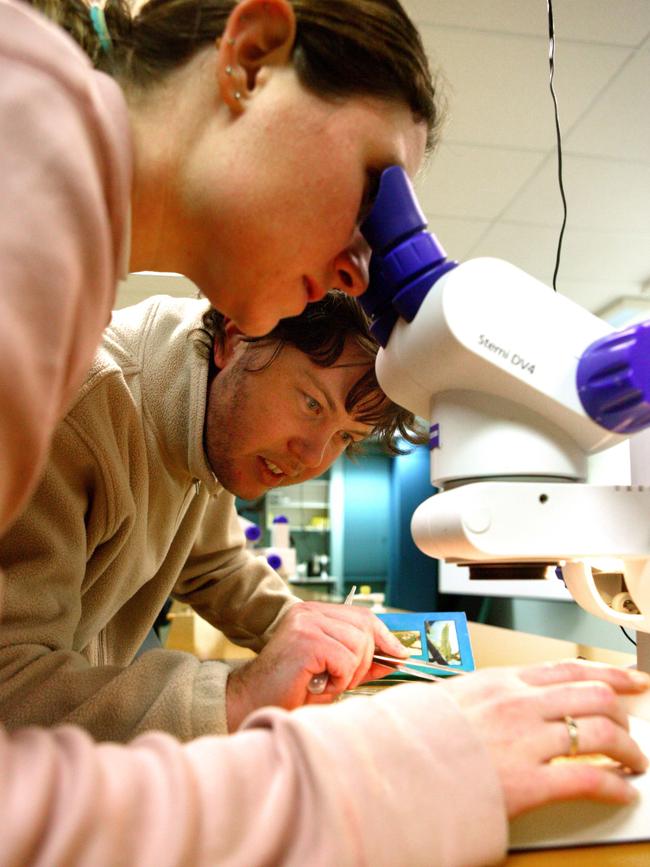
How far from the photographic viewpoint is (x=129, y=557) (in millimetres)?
969

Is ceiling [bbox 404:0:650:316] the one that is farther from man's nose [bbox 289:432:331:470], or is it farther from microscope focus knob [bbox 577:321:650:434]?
microscope focus knob [bbox 577:321:650:434]

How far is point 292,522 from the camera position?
7.05 metres

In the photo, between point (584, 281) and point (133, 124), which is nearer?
point (133, 124)

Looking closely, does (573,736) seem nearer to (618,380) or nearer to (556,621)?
(618,380)

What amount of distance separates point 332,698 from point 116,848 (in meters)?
0.49

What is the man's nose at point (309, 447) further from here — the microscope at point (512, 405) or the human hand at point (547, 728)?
the human hand at point (547, 728)

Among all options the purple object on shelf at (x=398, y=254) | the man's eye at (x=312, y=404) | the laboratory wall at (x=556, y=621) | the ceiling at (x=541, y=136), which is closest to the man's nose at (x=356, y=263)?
the purple object on shelf at (x=398, y=254)

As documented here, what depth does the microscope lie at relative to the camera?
1.72 feet

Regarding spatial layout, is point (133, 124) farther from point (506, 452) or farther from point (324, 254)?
point (506, 452)

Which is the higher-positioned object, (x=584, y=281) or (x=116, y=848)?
(x=584, y=281)

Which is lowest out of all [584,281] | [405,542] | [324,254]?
[405,542]

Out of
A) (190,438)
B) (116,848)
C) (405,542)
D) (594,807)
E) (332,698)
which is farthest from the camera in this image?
(405,542)

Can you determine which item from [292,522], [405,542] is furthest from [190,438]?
[292,522]

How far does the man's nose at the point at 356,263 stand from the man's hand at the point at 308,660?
0.41 m
